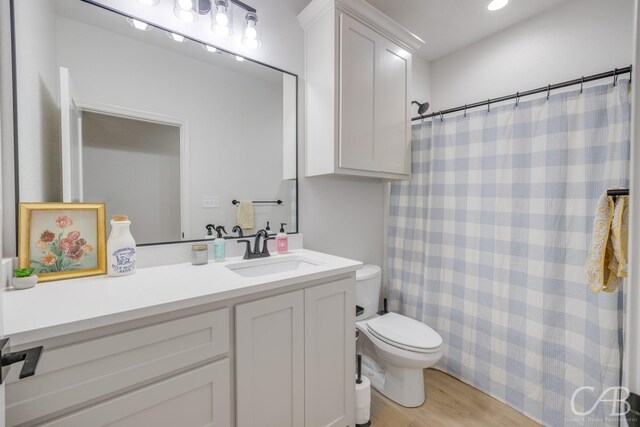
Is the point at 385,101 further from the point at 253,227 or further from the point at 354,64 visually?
the point at 253,227

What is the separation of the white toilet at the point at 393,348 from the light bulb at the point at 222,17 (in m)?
1.64

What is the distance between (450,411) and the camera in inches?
65.5

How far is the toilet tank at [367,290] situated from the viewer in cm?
186

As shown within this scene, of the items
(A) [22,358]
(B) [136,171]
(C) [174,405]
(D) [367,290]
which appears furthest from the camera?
(D) [367,290]

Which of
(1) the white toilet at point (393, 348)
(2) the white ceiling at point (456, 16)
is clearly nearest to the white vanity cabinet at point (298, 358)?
(1) the white toilet at point (393, 348)

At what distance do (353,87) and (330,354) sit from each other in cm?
142

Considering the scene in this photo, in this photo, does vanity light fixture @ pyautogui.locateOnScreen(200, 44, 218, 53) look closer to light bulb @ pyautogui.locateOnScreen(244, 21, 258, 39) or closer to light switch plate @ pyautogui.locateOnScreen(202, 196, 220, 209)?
light bulb @ pyautogui.locateOnScreen(244, 21, 258, 39)

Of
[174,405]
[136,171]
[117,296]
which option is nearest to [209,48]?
[136,171]

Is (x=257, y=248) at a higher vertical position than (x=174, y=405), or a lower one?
higher

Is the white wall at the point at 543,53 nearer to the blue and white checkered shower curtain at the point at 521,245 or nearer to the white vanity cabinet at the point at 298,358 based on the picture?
the blue and white checkered shower curtain at the point at 521,245

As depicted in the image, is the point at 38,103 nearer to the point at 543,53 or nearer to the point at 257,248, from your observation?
the point at 257,248

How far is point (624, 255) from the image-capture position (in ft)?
3.79

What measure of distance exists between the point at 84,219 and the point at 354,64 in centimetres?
152

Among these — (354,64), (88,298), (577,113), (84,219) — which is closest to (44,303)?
(88,298)
